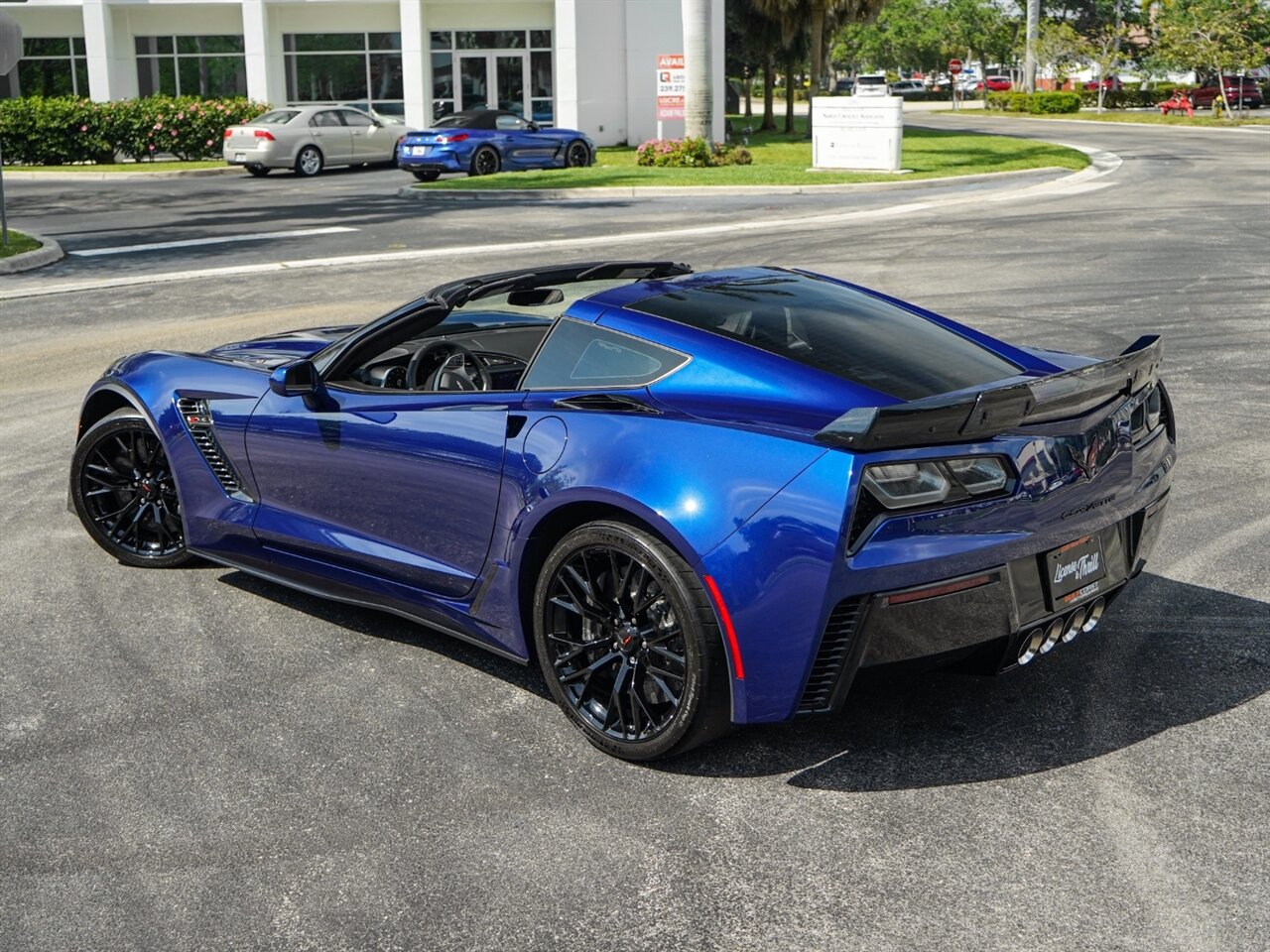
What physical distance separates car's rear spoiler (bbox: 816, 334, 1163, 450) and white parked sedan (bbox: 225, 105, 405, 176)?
30.2 meters

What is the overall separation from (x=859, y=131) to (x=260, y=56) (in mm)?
19554

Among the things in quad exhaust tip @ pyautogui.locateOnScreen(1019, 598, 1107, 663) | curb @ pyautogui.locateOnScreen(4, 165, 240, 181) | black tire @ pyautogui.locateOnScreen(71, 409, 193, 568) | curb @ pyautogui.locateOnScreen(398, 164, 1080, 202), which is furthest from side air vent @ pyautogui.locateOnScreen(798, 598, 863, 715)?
curb @ pyautogui.locateOnScreen(4, 165, 240, 181)

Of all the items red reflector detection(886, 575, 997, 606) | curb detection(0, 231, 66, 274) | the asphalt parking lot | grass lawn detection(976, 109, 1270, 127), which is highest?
grass lawn detection(976, 109, 1270, 127)

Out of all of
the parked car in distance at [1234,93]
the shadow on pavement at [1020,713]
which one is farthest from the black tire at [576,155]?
the parked car in distance at [1234,93]

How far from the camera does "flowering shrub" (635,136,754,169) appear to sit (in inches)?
1205

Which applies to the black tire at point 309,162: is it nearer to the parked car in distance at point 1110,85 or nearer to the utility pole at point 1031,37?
the utility pole at point 1031,37

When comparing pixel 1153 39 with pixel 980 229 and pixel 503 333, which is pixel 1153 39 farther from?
pixel 503 333

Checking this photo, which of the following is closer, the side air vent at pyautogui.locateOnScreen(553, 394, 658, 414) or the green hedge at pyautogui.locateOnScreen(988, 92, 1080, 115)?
the side air vent at pyautogui.locateOnScreen(553, 394, 658, 414)

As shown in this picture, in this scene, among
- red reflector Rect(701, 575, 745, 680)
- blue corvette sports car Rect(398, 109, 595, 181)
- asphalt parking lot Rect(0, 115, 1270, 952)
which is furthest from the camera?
blue corvette sports car Rect(398, 109, 595, 181)

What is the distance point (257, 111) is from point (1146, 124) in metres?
32.7

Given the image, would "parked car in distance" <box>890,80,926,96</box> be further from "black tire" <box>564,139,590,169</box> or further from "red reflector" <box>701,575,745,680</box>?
"red reflector" <box>701,575,745,680</box>

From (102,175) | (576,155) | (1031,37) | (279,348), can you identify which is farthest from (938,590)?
(1031,37)

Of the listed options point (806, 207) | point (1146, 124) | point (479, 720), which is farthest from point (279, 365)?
point (1146, 124)

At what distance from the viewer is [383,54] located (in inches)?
1670
